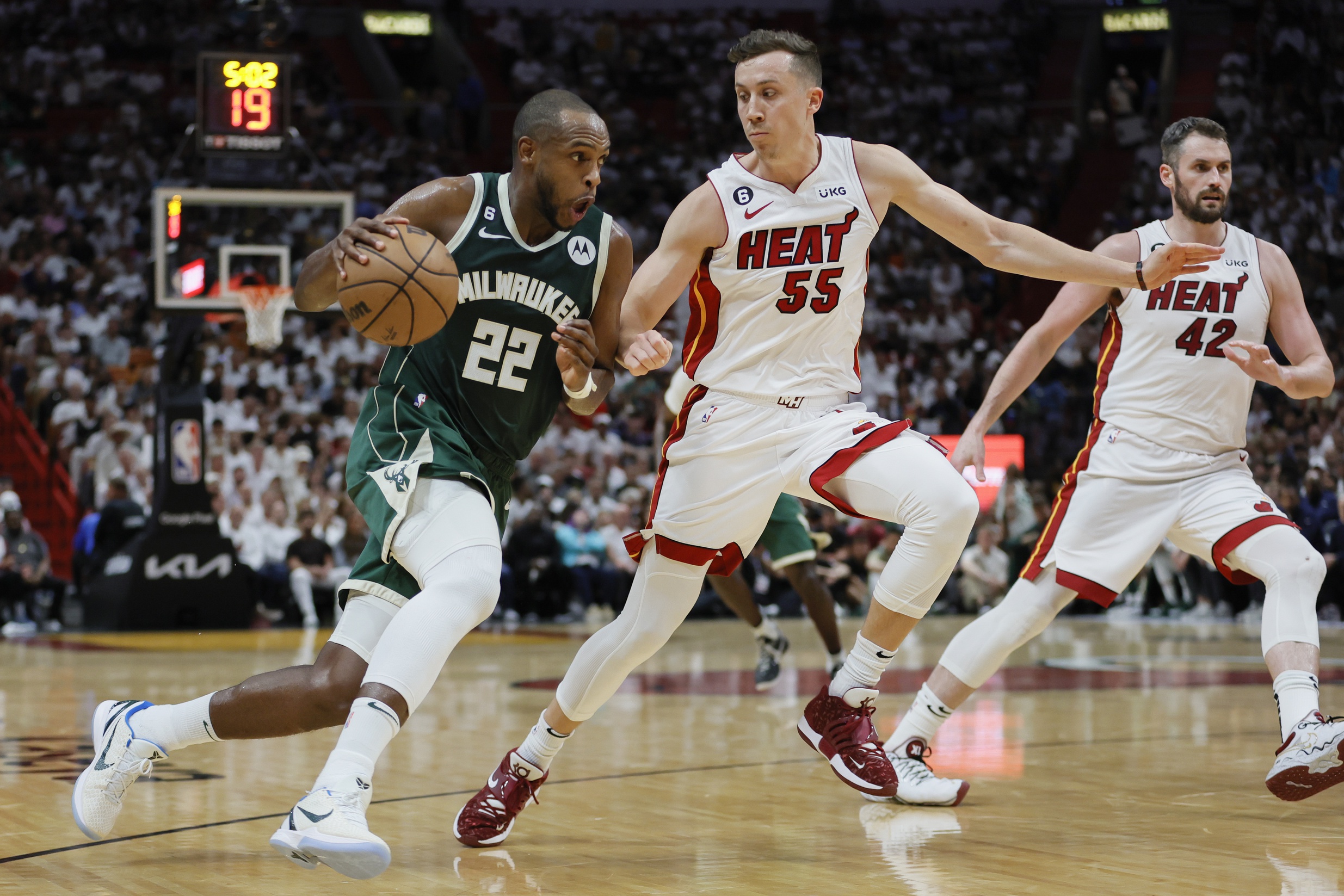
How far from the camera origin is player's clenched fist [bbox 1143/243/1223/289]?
15.4 feet

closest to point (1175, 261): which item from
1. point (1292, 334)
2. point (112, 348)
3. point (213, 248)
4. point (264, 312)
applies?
point (1292, 334)

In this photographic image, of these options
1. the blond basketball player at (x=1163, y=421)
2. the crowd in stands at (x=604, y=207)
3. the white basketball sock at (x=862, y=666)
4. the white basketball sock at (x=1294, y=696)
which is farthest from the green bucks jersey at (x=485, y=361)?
the crowd in stands at (x=604, y=207)

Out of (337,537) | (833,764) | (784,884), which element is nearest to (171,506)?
(337,537)

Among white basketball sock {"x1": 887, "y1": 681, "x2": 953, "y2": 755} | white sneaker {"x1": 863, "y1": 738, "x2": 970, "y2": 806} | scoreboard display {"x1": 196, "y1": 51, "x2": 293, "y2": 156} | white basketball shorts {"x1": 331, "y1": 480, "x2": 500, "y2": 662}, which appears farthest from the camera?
scoreboard display {"x1": 196, "y1": 51, "x2": 293, "y2": 156}

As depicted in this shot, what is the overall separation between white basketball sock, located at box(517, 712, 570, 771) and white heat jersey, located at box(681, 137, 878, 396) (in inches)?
48.6

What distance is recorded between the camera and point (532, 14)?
90.9ft

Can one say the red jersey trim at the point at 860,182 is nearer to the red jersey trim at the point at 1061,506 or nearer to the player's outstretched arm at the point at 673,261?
the player's outstretched arm at the point at 673,261

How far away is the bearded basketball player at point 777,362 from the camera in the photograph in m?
4.86

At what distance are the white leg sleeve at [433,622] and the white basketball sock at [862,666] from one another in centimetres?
145

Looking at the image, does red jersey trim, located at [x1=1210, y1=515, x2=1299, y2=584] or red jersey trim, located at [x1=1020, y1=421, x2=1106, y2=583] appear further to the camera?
red jersey trim, located at [x1=1020, y1=421, x2=1106, y2=583]

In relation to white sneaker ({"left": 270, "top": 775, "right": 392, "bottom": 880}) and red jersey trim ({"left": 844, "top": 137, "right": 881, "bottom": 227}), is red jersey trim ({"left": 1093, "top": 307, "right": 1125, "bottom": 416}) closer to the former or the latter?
red jersey trim ({"left": 844, "top": 137, "right": 881, "bottom": 227})

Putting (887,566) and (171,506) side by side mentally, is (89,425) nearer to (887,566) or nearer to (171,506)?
(171,506)

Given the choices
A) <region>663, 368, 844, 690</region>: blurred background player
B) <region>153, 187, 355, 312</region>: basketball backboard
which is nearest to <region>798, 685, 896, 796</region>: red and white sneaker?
<region>663, 368, 844, 690</region>: blurred background player

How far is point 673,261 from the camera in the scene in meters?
4.88
